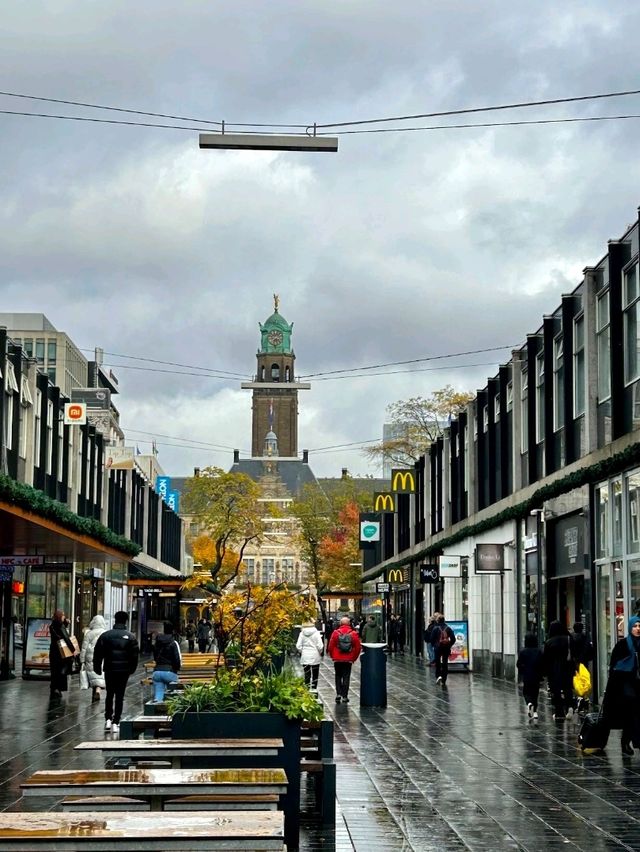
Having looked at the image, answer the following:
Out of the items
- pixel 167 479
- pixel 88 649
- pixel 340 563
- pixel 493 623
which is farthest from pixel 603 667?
pixel 167 479

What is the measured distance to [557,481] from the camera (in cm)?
2788

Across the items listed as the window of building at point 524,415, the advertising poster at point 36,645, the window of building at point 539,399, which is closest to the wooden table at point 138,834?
the window of building at point 539,399

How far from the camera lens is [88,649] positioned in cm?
2705

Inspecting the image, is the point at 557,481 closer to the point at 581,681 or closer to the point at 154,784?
the point at 581,681

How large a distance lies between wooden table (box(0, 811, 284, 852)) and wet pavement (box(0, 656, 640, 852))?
391 centimetres

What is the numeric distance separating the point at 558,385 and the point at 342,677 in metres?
8.28

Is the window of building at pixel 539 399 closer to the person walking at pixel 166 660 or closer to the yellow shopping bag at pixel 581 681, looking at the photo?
the yellow shopping bag at pixel 581 681

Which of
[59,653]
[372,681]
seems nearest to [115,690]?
[372,681]

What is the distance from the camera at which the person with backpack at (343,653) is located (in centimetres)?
2723

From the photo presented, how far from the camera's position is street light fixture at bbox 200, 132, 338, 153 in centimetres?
1339

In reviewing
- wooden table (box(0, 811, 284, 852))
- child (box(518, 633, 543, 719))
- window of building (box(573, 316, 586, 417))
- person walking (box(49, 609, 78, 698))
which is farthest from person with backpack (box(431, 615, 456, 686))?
wooden table (box(0, 811, 284, 852))

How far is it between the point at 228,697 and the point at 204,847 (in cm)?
441

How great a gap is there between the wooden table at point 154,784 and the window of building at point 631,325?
16.3m

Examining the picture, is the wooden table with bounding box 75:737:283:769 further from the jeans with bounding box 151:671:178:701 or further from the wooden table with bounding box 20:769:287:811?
the jeans with bounding box 151:671:178:701
